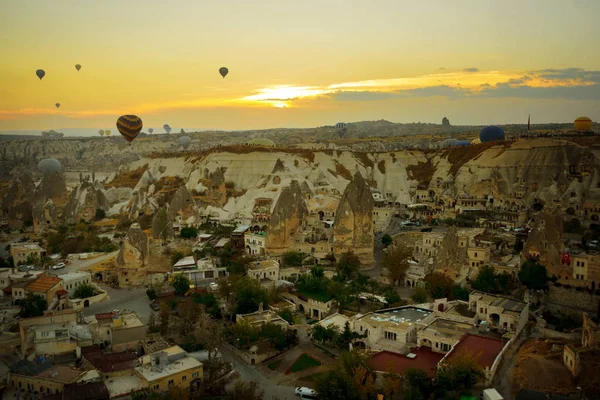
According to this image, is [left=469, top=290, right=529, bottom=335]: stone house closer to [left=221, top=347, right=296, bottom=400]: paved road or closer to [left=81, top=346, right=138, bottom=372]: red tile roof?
[left=221, top=347, right=296, bottom=400]: paved road

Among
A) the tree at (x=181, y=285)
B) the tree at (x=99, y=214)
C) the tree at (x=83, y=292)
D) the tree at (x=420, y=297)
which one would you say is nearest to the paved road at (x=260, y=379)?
the tree at (x=181, y=285)

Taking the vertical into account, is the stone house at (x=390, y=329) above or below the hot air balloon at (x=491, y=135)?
below

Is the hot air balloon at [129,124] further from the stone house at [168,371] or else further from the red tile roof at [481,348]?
the red tile roof at [481,348]

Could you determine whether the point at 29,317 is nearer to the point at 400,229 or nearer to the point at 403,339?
the point at 403,339

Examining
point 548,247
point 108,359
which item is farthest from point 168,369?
point 548,247

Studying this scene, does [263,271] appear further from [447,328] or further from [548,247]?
[548,247]

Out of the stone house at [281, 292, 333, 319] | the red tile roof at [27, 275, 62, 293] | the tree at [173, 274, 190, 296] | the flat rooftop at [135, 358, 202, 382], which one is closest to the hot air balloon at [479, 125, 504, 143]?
the stone house at [281, 292, 333, 319]

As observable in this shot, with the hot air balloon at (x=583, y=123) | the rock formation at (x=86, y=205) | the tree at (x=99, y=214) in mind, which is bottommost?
the tree at (x=99, y=214)

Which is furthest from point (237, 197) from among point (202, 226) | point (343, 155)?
point (343, 155)
